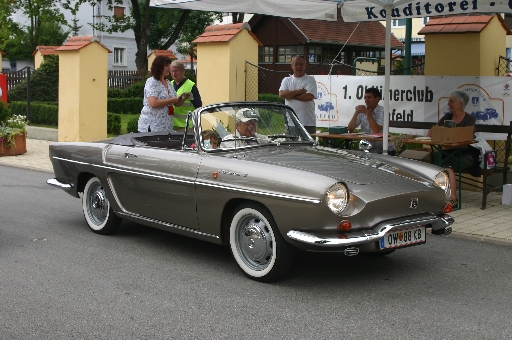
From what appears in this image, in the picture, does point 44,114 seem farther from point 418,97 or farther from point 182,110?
point 418,97

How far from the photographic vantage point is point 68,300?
542 centimetres

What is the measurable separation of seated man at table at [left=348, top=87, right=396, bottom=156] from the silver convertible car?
121 inches

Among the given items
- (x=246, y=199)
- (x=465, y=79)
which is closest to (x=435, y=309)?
(x=246, y=199)

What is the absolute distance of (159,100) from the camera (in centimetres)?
904

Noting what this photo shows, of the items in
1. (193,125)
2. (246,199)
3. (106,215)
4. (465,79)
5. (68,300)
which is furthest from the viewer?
(465,79)

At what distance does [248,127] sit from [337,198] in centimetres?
160

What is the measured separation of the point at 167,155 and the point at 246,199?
3.93 feet

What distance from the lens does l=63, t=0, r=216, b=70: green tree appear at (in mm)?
35750

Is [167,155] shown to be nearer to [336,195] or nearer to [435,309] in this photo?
[336,195]

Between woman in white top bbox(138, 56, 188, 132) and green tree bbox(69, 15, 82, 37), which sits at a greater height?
green tree bbox(69, 15, 82, 37)

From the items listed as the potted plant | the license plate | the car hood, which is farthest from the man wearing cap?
the potted plant

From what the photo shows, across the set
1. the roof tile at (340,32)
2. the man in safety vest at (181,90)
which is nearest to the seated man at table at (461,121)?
the man in safety vest at (181,90)

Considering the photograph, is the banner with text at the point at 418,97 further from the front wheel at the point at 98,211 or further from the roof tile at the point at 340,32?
the roof tile at the point at 340,32

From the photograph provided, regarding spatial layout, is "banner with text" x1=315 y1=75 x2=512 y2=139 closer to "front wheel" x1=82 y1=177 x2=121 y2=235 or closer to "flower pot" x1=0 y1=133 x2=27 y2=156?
"front wheel" x1=82 y1=177 x2=121 y2=235
